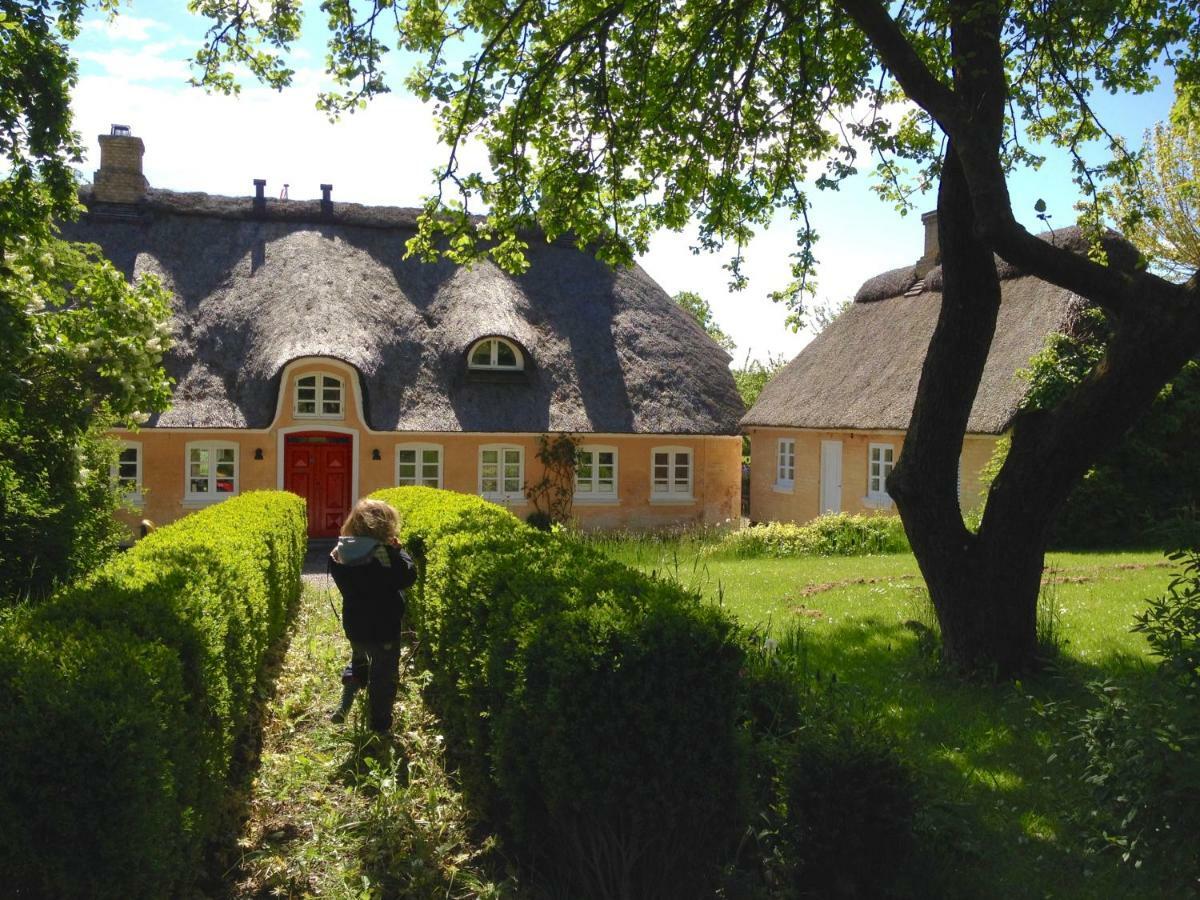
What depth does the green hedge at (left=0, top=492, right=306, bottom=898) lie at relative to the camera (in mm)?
3217

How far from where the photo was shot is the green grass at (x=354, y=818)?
4.52m

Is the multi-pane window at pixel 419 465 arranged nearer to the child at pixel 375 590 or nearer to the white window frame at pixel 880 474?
the white window frame at pixel 880 474

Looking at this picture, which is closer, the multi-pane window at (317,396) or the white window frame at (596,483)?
the multi-pane window at (317,396)

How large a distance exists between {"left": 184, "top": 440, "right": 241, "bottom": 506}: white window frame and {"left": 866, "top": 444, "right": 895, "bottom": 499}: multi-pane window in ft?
44.4

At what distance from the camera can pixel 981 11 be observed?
666 cm

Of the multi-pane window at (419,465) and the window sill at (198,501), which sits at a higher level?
the multi-pane window at (419,465)

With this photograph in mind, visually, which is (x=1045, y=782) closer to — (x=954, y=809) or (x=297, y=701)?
(x=954, y=809)

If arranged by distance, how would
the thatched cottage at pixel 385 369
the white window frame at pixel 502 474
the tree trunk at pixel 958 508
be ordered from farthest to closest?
the white window frame at pixel 502 474
the thatched cottage at pixel 385 369
the tree trunk at pixel 958 508

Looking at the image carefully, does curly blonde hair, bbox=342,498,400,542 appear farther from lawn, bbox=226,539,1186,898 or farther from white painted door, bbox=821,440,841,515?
white painted door, bbox=821,440,841,515

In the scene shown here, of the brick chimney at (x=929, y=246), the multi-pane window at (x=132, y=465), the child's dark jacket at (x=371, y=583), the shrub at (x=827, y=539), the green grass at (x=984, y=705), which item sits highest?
the brick chimney at (x=929, y=246)

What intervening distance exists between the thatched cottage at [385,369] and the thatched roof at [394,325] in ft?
0.15

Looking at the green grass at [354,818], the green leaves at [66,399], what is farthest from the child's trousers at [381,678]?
the green leaves at [66,399]

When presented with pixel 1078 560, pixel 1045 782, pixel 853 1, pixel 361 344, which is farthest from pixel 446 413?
pixel 1045 782

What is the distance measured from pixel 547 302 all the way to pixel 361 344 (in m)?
5.16
